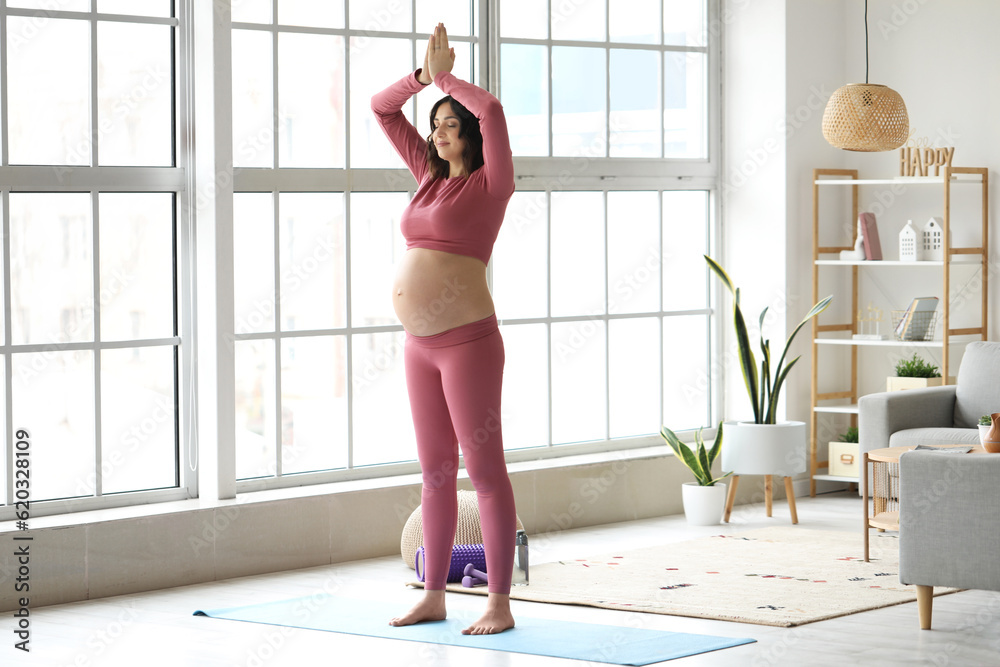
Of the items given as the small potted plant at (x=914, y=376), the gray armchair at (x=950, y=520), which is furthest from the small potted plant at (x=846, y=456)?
the gray armchair at (x=950, y=520)

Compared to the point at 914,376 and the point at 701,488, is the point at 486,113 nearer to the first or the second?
the point at 701,488

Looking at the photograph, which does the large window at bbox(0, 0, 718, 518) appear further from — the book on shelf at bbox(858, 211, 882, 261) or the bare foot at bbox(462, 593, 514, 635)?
the bare foot at bbox(462, 593, 514, 635)

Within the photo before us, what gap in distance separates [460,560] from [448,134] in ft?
5.18

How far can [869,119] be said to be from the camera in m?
6.25

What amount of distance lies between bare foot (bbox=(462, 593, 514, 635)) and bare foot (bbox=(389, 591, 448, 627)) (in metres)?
0.17

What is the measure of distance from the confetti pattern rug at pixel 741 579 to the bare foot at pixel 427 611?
1.43ft

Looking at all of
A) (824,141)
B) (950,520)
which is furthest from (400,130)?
(824,141)

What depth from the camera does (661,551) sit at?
18.2 ft

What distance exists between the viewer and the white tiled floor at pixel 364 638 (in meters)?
3.89

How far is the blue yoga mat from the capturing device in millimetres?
3955

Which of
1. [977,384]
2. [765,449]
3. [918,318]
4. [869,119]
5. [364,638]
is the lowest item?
[364,638]

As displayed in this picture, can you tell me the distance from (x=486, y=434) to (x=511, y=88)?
2.56 metres

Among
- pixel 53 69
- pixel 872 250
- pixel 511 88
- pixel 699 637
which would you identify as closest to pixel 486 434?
pixel 699 637

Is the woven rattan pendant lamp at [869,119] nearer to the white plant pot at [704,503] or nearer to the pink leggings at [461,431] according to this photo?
the white plant pot at [704,503]
